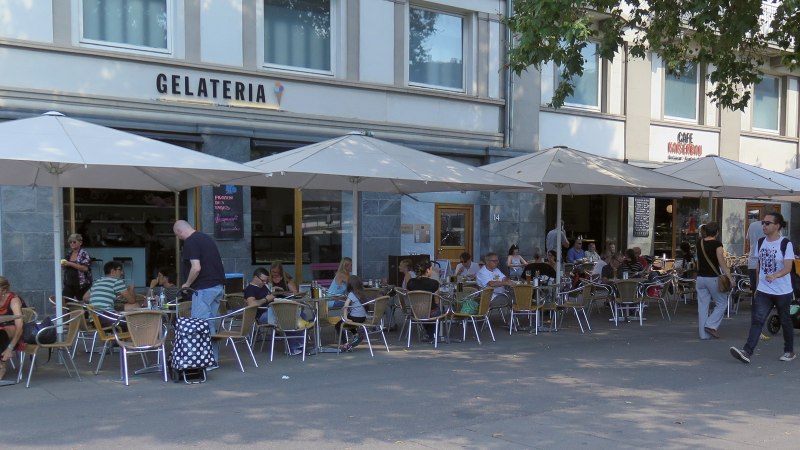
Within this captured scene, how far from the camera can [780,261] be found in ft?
30.0

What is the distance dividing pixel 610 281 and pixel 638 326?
84 cm

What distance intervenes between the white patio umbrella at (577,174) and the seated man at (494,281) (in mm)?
1086

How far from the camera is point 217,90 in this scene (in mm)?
13484

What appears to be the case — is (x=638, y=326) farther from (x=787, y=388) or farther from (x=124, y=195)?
(x=124, y=195)

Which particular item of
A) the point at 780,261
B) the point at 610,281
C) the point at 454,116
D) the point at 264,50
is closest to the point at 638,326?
the point at 610,281

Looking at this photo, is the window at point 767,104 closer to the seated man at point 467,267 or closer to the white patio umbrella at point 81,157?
the seated man at point 467,267

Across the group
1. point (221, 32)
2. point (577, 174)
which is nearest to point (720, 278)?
point (577, 174)

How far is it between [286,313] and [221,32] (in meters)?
6.58

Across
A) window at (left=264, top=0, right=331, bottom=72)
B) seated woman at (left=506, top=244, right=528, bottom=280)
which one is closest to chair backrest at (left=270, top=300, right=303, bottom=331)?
window at (left=264, top=0, right=331, bottom=72)

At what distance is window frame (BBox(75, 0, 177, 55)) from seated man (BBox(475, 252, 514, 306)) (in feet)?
21.3

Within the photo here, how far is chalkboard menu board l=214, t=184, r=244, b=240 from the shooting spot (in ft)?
44.2

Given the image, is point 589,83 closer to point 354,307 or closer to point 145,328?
point 354,307

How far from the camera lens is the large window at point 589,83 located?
19.0 m

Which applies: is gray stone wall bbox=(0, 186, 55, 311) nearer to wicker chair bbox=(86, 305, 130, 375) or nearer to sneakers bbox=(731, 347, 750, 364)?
wicker chair bbox=(86, 305, 130, 375)
